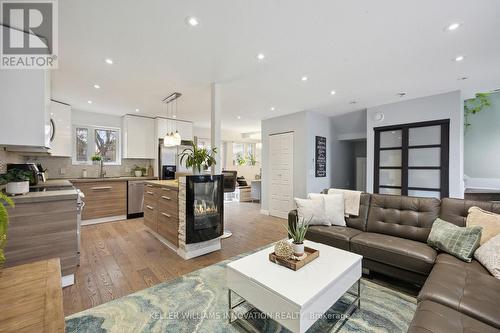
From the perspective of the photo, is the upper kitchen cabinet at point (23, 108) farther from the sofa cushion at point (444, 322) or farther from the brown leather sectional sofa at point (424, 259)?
the sofa cushion at point (444, 322)

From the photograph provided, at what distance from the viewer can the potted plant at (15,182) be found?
6.75 feet

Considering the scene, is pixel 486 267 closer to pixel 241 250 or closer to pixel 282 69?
pixel 241 250

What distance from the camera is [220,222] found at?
10.4 ft

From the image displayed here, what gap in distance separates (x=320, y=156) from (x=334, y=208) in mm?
2551

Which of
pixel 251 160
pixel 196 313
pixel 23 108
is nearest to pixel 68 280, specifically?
pixel 196 313

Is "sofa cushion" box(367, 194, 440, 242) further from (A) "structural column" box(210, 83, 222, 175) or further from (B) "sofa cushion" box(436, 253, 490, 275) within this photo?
(A) "structural column" box(210, 83, 222, 175)

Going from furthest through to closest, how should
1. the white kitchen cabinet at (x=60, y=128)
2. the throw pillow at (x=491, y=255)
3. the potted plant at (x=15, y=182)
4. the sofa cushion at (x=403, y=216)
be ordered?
the white kitchen cabinet at (x=60, y=128) < the sofa cushion at (x=403, y=216) < the potted plant at (x=15, y=182) < the throw pillow at (x=491, y=255)

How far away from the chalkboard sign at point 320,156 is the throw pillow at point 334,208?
226 centimetres

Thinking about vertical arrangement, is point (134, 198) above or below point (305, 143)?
below

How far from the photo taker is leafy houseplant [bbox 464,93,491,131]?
4.56 m

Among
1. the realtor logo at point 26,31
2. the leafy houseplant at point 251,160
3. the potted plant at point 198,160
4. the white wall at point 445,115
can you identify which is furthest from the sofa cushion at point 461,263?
the leafy houseplant at point 251,160

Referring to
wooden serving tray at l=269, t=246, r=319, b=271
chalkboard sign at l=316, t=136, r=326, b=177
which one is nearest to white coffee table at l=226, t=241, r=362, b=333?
wooden serving tray at l=269, t=246, r=319, b=271

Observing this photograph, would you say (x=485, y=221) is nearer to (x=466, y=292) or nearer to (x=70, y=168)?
(x=466, y=292)

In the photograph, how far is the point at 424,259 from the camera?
6.27 ft
